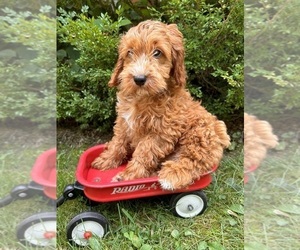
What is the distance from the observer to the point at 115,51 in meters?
2.62

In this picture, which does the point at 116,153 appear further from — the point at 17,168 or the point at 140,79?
the point at 17,168

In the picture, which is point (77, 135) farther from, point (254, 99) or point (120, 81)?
point (254, 99)

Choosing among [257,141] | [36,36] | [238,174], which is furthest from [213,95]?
[36,36]

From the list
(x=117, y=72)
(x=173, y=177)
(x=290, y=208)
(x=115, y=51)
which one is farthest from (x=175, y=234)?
(x=115, y=51)

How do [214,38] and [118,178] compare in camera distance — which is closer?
[118,178]

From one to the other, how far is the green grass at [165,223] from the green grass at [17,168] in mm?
652

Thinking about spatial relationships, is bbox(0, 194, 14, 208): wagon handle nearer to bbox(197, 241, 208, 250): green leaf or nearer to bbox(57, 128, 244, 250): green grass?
bbox(57, 128, 244, 250): green grass

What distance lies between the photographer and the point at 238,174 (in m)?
2.62

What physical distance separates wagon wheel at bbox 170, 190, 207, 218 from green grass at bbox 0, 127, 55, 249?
38.7 inches

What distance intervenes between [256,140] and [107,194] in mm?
899

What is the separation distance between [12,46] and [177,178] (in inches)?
44.1

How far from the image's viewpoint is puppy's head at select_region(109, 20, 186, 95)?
194cm

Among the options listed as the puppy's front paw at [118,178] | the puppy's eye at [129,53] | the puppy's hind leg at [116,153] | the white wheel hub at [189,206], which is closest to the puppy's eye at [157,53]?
the puppy's eye at [129,53]

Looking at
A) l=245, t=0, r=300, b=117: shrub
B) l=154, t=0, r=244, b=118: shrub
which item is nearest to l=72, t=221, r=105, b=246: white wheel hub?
l=245, t=0, r=300, b=117: shrub
